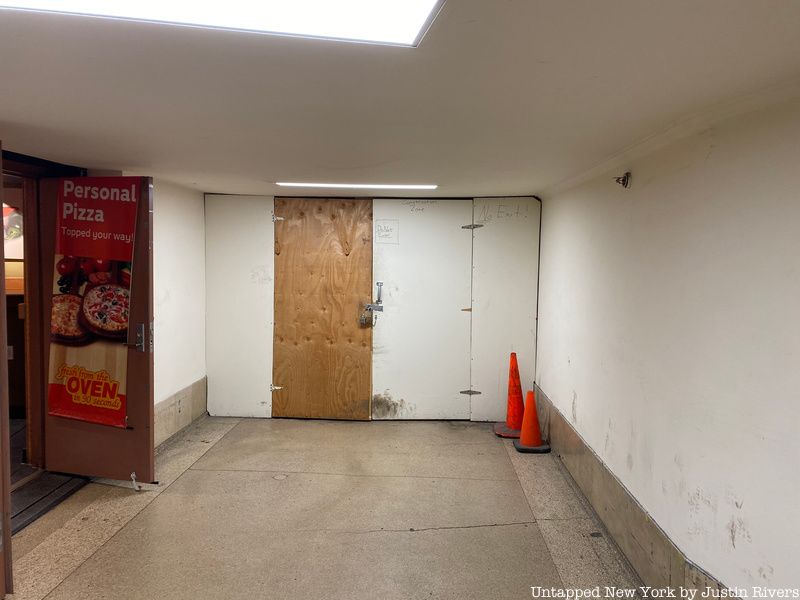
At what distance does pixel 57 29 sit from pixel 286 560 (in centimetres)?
255

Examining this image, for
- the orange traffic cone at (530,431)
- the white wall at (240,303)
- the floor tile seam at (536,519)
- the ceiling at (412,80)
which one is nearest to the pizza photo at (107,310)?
the ceiling at (412,80)

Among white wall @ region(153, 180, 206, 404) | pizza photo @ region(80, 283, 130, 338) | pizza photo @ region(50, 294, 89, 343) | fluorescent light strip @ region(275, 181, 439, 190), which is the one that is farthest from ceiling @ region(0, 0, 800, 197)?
white wall @ region(153, 180, 206, 404)

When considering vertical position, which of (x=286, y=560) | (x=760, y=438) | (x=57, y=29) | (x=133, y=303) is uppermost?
(x=57, y=29)

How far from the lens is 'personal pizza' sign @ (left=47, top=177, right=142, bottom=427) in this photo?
326cm

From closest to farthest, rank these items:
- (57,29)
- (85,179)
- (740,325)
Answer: (57,29), (740,325), (85,179)

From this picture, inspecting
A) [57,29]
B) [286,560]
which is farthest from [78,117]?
[286,560]

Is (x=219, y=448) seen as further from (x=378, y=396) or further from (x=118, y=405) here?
(x=378, y=396)

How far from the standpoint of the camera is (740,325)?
5.92ft

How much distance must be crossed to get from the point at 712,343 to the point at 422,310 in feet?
10.7

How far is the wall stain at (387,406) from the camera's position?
16.9ft

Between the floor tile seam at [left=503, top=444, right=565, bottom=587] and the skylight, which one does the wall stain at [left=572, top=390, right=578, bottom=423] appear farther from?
the skylight

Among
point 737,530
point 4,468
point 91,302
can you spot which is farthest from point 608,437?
point 91,302

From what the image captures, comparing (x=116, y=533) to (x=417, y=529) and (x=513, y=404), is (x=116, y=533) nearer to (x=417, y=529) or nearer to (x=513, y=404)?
(x=417, y=529)

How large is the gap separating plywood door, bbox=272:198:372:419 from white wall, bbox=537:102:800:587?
2.55 metres
